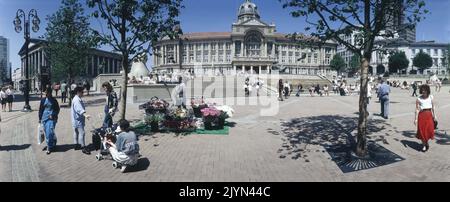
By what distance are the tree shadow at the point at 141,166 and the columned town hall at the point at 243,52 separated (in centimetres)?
9763

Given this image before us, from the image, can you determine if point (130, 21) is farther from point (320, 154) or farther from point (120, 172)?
point (320, 154)

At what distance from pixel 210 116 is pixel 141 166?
5.26 meters

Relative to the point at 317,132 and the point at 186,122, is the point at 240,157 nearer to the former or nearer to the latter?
the point at 186,122

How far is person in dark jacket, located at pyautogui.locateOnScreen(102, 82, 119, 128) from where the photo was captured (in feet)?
34.3

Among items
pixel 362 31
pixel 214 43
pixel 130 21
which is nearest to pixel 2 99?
pixel 130 21

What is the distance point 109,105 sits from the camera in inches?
427

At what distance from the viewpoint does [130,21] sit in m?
12.5

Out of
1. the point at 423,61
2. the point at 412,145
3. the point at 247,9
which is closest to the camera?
the point at 412,145

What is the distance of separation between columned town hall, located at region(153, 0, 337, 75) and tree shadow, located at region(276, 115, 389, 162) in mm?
90852

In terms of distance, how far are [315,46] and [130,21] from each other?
23.2 feet

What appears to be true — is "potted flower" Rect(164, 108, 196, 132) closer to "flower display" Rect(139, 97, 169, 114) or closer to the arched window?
"flower display" Rect(139, 97, 169, 114)

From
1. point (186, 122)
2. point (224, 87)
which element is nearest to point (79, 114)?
point (186, 122)

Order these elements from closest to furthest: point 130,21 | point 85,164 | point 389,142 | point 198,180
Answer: point 198,180 → point 85,164 → point 389,142 → point 130,21

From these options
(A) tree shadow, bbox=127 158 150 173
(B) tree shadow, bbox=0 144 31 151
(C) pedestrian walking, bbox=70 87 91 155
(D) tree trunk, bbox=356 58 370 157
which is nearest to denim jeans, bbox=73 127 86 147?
(C) pedestrian walking, bbox=70 87 91 155
